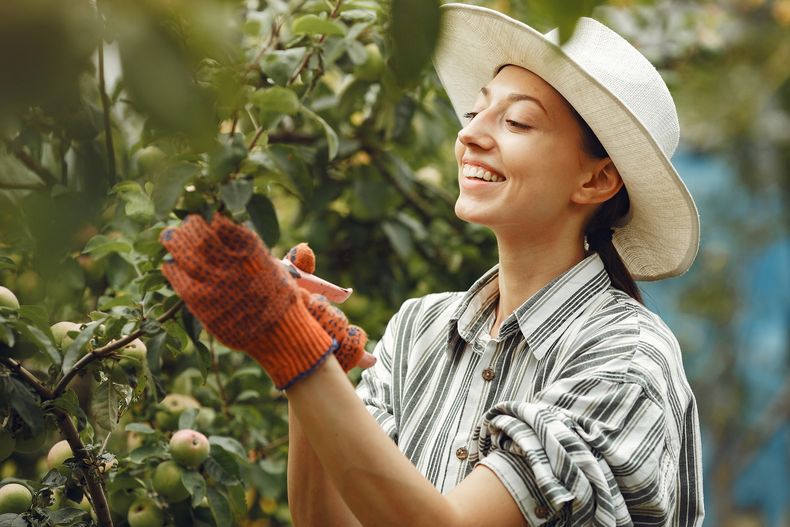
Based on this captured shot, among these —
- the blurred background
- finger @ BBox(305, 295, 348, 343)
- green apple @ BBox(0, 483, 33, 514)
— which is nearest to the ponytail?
the blurred background

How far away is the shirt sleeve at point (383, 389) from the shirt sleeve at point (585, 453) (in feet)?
0.99

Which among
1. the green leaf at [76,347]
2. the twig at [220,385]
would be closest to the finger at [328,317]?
the green leaf at [76,347]

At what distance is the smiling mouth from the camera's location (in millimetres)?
1579

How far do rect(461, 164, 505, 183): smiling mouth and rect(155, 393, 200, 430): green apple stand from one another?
70 cm

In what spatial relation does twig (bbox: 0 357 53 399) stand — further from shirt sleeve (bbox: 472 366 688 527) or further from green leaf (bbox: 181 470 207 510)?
shirt sleeve (bbox: 472 366 688 527)

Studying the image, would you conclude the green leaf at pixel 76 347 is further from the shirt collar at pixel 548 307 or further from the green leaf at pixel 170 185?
the shirt collar at pixel 548 307

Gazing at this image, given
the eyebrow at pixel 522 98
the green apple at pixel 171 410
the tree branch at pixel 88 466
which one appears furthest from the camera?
the green apple at pixel 171 410

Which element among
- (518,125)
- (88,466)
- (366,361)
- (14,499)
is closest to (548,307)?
Result: (518,125)

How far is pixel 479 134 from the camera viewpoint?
5.21 feet

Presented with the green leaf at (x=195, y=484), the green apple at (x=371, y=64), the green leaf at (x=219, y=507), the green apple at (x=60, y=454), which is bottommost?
the green leaf at (x=219, y=507)

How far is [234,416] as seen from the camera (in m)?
2.07

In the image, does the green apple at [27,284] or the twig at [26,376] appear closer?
the twig at [26,376]

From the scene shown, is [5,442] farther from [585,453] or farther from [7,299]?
[585,453]

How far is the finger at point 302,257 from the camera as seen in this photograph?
4.54 feet
